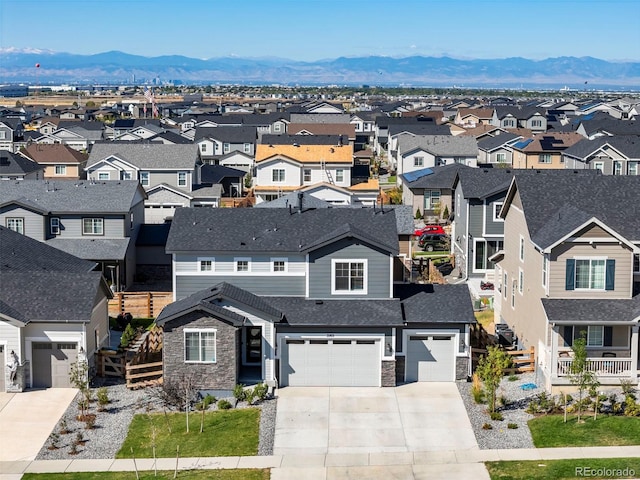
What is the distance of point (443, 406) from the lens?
1165 inches

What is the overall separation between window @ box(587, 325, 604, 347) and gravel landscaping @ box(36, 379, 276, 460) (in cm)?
1115

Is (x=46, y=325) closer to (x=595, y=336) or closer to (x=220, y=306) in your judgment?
(x=220, y=306)

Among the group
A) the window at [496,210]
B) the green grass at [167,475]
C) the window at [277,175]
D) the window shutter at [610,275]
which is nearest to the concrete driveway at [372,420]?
the green grass at [167,475]

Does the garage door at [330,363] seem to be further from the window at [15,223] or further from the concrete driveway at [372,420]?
the window at [15,223]

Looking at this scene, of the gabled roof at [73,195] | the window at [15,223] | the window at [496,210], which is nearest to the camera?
the window at [15,223]

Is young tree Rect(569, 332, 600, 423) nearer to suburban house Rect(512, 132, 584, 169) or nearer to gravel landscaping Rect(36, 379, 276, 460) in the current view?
gravel landscaping Rect(36, 379, 276, 460)

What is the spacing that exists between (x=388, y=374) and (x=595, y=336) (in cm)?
A: 732

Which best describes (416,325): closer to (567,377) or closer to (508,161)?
(567,377)

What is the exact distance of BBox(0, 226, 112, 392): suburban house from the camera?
31.0m

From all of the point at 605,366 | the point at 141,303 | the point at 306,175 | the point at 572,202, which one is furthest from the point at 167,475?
the point at 306,175

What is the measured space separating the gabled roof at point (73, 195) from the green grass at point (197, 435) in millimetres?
20107

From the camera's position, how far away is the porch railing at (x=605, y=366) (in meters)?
30.4

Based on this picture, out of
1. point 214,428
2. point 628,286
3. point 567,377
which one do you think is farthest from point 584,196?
point 214,428

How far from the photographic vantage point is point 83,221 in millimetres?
46625
